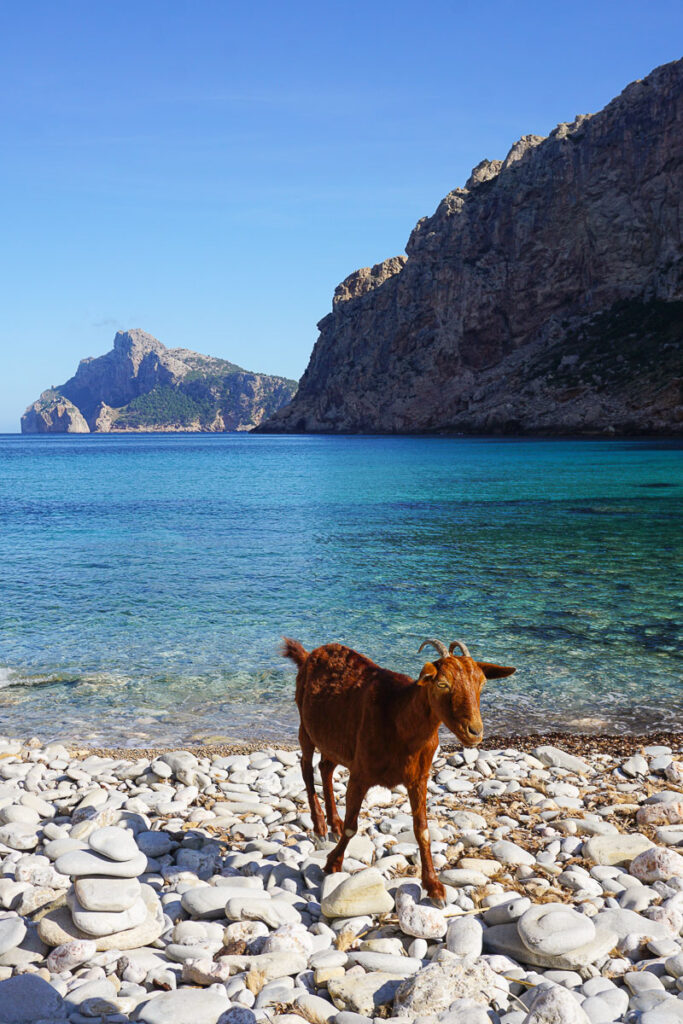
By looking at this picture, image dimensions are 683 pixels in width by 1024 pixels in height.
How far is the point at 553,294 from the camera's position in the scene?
12850 centimetres

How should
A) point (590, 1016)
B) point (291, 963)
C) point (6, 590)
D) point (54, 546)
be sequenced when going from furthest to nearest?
1. point (54, 546)
2. point (6, 590)
3. point (291, 963)
4. point (590, 1016)

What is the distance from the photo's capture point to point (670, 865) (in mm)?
5191

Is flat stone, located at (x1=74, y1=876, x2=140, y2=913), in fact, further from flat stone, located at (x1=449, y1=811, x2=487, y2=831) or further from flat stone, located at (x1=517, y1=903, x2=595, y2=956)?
flat stone, located at (x1=449, y1=811, x2=487, y2=831)

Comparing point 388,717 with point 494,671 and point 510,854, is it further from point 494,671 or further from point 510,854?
point 510,854

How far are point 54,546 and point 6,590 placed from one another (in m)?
7.27

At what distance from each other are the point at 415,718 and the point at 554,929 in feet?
4.64

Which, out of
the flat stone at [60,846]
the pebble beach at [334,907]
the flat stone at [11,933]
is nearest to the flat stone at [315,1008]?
the pebble beach at [334,907]

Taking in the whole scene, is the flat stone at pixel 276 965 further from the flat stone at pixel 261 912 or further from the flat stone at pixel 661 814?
the flat stone at pixel 661 814

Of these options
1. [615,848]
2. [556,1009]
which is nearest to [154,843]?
[556,1009]

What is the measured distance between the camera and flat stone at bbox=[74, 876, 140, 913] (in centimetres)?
438

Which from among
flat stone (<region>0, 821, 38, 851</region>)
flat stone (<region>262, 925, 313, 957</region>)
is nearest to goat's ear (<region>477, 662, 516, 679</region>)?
flat stone (<region>262, 925, 313, 957</region>)

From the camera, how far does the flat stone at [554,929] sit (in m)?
4.22

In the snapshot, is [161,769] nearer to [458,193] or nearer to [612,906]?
[612,906]

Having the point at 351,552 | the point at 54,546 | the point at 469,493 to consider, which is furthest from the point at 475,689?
the point at 469,493
